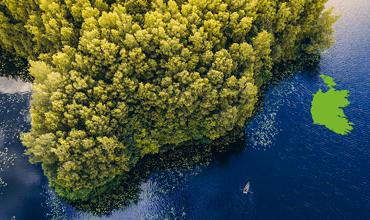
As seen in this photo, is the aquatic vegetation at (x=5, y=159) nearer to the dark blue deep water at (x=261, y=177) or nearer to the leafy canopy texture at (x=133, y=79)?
the dark blue deep water at (x=261, y=177)

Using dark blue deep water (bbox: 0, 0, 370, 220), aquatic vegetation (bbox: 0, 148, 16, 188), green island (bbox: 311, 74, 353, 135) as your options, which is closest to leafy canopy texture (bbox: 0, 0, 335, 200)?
dark blue deep water (bbox: 0, 0, 370, 220)

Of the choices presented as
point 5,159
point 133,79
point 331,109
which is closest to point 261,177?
point 331,109

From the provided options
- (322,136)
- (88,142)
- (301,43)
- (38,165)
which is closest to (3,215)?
(38,165)

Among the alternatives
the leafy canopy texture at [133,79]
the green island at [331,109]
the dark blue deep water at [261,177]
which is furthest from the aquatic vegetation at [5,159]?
the green island at [331,109]

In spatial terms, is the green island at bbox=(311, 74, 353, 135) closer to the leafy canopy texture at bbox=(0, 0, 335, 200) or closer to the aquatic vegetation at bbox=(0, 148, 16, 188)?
the leafy canopy texture at bbox=(0, 0, 335, 200)

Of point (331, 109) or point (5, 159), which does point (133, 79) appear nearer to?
point (5, 159)
